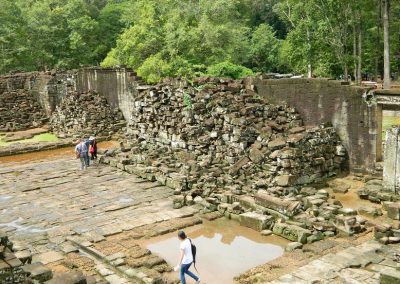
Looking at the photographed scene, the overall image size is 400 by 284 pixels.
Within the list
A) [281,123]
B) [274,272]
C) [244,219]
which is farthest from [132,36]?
[274,272]

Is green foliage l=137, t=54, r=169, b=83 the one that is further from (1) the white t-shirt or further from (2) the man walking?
(1) the white t-shirt

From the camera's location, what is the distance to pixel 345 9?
23.5 m

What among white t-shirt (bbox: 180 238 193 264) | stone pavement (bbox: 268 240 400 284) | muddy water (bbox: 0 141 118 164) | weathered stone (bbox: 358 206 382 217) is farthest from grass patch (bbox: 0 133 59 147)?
stone pavement (bbox: 268 240 400 284)

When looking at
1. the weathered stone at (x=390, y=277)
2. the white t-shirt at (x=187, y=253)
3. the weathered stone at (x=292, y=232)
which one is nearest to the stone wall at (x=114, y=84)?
the weathered stone at (x=292, y=232)

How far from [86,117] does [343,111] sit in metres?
14.6

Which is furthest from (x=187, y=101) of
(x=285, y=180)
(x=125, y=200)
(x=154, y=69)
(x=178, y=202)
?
(x=154, y=69)

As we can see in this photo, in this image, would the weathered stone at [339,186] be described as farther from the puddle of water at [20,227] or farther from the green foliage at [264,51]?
the green foliage at [264,51]

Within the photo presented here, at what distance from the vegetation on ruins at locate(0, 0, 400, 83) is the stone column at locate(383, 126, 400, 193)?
32.5 feet

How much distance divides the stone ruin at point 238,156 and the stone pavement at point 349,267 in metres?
1.06

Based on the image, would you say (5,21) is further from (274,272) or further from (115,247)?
(274,272)

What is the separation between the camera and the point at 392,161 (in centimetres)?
1323

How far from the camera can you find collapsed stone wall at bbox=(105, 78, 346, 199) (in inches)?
560

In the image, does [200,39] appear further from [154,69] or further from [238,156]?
[238,156]

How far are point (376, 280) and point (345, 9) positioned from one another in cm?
1800
